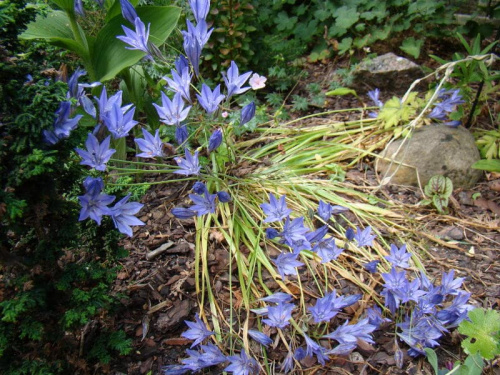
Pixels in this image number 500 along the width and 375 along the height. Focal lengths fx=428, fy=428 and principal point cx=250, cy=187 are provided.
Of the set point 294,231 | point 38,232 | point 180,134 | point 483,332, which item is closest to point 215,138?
point 180,134

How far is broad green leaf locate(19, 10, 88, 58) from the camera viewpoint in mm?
1999

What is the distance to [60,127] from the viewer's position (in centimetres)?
120

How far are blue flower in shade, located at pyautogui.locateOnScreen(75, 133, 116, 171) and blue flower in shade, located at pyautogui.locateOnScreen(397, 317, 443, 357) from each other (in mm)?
1212

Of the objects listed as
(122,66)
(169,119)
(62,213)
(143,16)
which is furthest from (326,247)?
(143,16)

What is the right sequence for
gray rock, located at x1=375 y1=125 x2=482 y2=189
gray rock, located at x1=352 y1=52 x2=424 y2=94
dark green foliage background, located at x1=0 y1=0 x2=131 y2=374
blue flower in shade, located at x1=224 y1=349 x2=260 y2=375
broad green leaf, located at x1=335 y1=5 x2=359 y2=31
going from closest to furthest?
dark green foliage background, located at x1=0 y1=0 x2=131 y2=374, blue flower in shade, located at x1=224 y1=349 x2=260 y2=375, gray rock, located at x1=375 y1=125 x2=482 y2=189, gray rock, located at x1=352 y1=52 x2=424 y2=94, broad green leaf, located at x1=335 y1=5 x2=359 y2=31

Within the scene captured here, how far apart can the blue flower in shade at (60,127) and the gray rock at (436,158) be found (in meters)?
1.67

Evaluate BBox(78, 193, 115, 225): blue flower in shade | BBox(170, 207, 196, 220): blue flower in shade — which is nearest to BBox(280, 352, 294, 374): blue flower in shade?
BBox(170, 207, 196, 220): blue flower in shade

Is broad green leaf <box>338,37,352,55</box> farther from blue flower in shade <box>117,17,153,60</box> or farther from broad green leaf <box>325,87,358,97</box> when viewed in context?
blue flower in shade <box>117,17,153,60</box>

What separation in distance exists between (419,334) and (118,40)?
1.88 meters

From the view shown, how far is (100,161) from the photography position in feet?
4.28

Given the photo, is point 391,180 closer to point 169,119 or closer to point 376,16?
point 169,119

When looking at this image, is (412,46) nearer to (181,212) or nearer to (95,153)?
(181,212)

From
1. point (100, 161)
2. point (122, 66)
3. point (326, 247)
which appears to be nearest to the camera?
point (100, 161)

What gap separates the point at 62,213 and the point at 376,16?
9.64 feet
